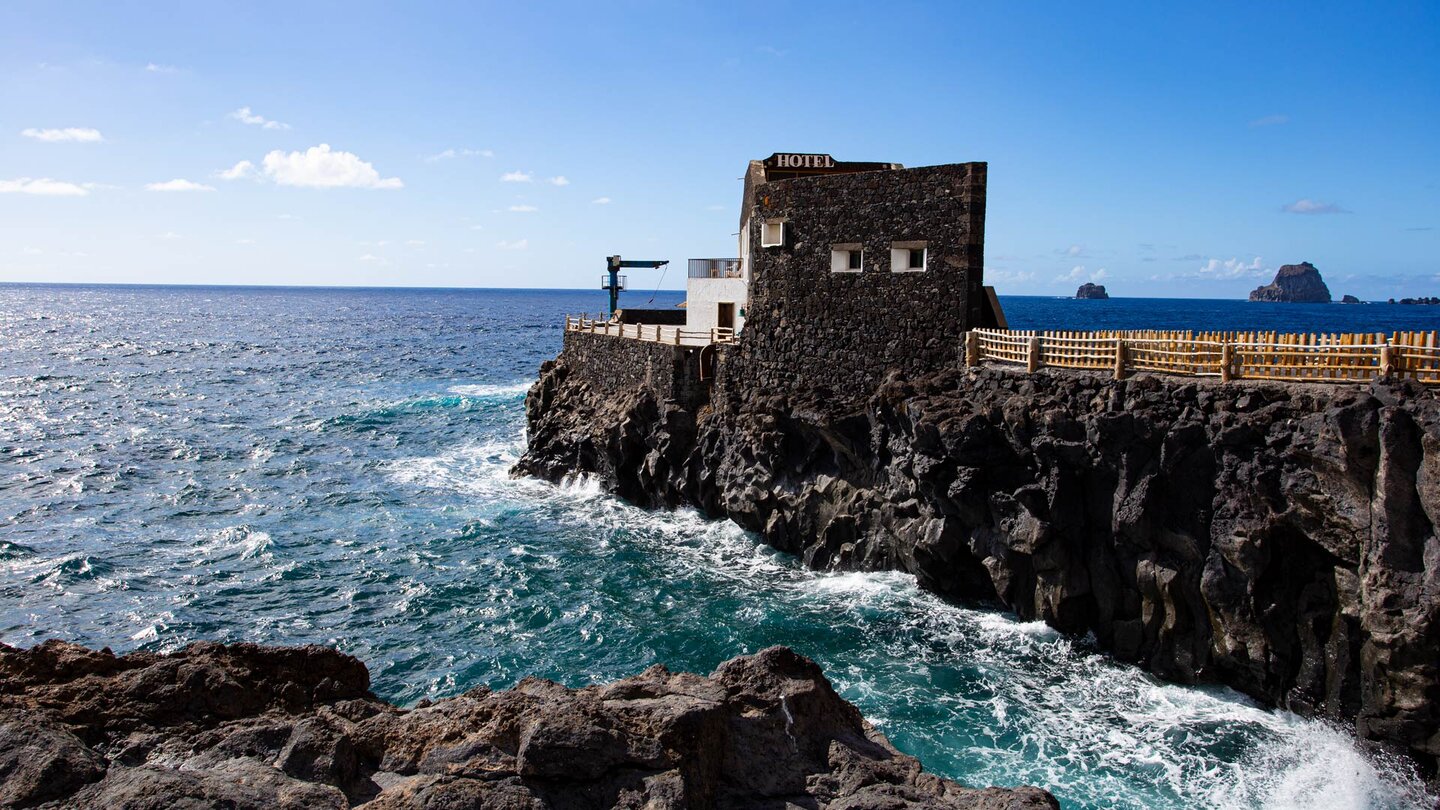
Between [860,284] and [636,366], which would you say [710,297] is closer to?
[636,366]

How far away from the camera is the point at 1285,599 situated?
63.7ft

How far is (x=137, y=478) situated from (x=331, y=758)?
37.4 metres

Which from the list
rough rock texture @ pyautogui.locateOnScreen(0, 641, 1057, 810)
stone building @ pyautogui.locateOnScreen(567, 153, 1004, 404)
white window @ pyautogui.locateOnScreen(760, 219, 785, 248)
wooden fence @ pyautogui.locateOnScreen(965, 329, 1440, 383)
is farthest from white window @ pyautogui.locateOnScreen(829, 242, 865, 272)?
rough rock texture @ pyautogui.locateOnScreen(0, 641, 1057, 810)

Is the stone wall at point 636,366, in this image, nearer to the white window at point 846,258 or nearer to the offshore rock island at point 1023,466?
the offshore rock island at point 1023,466

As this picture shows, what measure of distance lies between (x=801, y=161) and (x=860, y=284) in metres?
10.6

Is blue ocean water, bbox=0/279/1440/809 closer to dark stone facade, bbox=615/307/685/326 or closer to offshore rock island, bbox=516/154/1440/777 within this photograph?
offshore rock island, bbox=516/154/1440/777

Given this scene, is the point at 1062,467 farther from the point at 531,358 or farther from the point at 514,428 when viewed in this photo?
the point at 531,358

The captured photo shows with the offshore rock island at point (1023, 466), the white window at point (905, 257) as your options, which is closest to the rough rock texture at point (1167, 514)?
the offshore rock island at point (1023, 466)

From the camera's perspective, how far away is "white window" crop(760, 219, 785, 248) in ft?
106

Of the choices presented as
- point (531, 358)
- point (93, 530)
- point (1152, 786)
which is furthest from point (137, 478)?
point (531, 358)

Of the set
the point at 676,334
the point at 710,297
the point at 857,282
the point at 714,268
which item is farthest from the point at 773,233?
the point at 714,268

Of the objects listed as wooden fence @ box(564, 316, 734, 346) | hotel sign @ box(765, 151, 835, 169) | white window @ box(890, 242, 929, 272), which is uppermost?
hotel sign @ box(765, 151, 835, 169)

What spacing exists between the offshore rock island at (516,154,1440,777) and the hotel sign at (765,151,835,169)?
1.13 ft

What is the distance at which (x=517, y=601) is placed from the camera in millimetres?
26297
